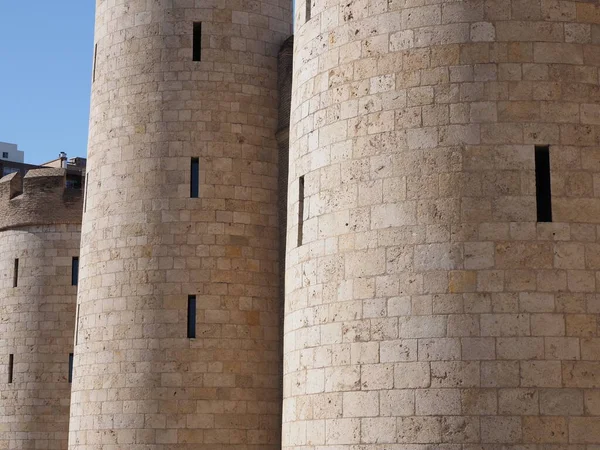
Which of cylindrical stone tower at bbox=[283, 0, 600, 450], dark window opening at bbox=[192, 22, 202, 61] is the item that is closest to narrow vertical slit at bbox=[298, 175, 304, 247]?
cylindrical stone tower at bbox=[283, 0, 600, 450]

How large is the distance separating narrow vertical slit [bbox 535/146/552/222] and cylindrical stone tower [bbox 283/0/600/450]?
0.03 m

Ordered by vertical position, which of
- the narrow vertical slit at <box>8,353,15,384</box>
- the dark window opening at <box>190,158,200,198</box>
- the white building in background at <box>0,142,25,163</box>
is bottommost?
the narrow vertical slit at <box>8,353,15,384</box>

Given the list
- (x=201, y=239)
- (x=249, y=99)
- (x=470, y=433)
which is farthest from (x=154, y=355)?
(x=470, y=433)

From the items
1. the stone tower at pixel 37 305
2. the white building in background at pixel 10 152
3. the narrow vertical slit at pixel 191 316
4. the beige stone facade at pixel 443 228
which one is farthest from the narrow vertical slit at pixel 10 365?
the white building in background at pixel 10 152

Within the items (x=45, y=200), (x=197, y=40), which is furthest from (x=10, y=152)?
(x=197, y=40)

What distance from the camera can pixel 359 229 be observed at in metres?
14.7

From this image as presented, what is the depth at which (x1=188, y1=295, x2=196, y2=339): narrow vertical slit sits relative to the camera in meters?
21.7

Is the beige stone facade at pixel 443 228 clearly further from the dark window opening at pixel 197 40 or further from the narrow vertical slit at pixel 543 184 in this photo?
the dark window opening at pixel 197 40

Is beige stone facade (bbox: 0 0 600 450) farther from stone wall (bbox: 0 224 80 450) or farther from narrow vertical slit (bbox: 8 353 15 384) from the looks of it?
narrow vertical slit (bbox: 8 353 15 384)

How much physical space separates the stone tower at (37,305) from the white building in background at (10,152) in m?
55.2

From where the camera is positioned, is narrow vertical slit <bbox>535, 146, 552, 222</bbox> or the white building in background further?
the white building in background

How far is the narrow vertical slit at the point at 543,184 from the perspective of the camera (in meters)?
14.0

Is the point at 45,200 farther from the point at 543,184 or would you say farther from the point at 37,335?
the point at 543,184

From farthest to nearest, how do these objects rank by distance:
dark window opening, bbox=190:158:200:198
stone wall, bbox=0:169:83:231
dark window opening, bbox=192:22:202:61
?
stone wall, bbox=0:169:83:231 → dark window opening, bbox=192:22:202:61 → dark window opening, bbox=190:158:200:198
